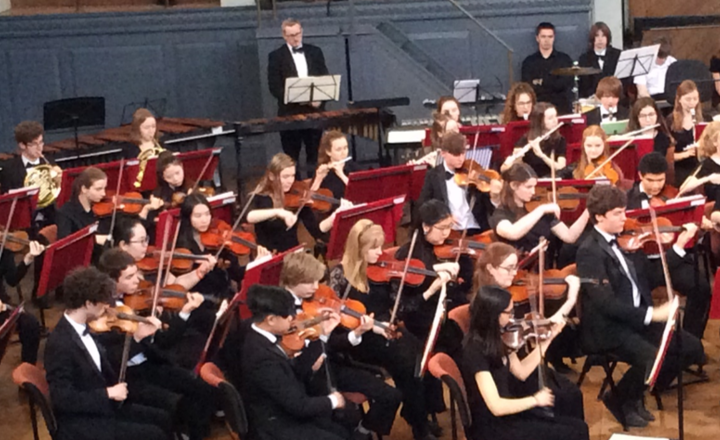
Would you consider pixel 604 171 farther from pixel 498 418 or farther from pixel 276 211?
pixel 498 418

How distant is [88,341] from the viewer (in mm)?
4578

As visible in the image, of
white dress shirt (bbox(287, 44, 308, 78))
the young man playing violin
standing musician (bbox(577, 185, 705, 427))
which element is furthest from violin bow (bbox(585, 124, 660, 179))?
white dress shirt (bbox(287, 44, 308, 78))

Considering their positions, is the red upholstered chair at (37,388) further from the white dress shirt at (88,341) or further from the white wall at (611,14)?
the white wall at (611,14)

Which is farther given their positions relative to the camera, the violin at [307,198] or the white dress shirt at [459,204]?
the violin at [307,198]

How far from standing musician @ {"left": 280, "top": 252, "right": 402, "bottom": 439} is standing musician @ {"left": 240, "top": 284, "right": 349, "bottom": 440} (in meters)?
0.28

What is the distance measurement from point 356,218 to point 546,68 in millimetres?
5084

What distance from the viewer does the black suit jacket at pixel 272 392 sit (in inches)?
172

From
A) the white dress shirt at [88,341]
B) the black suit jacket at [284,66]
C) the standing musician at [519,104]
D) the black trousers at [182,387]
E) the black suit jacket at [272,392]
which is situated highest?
the black suit jacket at [284,66]

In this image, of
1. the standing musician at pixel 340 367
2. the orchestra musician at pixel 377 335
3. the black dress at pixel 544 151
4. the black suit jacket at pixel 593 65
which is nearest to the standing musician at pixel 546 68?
the black suit jacket at pixel 593 65

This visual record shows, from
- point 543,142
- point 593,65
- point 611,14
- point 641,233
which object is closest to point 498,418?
point 641,233

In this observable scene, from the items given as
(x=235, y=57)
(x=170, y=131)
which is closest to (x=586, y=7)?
(x=235, y=57)

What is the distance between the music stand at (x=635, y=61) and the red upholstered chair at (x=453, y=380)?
18.4 feet

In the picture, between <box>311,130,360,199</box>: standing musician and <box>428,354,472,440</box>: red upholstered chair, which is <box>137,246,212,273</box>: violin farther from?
<box>428,354,472,440</box>: red upholstered chair

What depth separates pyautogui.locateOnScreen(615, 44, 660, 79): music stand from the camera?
30.8 ft
